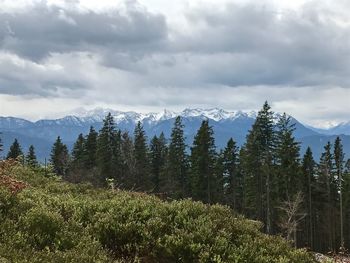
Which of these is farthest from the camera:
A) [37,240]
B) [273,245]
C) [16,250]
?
[273,245]

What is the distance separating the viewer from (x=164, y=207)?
29.9ft

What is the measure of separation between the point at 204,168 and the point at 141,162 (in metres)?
12.8

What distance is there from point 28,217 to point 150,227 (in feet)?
6.77

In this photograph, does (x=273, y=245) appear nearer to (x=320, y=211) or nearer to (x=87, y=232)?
(x=87, y=232)

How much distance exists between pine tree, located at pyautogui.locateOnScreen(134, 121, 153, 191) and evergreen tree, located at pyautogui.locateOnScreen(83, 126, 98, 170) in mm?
7089

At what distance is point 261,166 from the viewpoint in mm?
62688

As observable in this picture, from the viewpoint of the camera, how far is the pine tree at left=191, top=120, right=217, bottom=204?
6544 centimetres

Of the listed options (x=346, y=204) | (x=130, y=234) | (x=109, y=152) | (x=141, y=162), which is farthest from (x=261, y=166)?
(x=130, y=234)

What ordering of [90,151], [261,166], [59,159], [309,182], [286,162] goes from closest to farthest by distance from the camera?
1. [286,162]
2. [261,166]
3. [309,182]
4. [90,151]
5. [59,159]

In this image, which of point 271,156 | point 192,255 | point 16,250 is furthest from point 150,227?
point 271,156

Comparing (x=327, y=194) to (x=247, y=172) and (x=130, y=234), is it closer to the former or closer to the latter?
(x=247, y=172)

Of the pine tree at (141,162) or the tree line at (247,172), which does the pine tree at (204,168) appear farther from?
the pine tree at (141,162)

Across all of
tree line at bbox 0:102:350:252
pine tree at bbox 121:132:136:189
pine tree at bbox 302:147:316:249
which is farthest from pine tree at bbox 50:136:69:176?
pine tree at bbox 302:147:316:249

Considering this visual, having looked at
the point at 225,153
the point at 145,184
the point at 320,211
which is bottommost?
the point at 320,211
